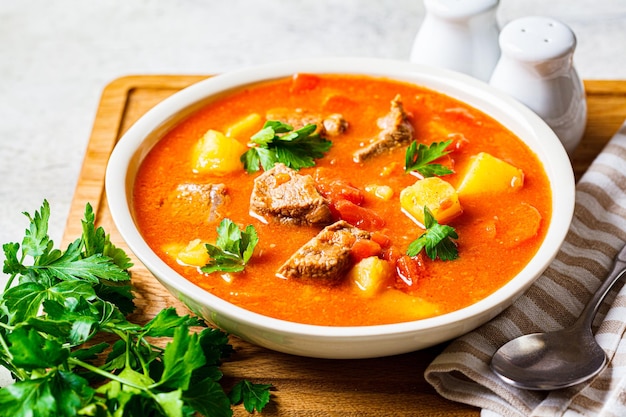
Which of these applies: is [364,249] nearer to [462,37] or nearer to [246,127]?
[246,127]

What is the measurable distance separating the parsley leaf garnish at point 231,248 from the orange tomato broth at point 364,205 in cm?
5

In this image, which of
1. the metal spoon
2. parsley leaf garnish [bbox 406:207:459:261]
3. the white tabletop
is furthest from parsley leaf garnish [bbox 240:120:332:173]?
the white tabletop

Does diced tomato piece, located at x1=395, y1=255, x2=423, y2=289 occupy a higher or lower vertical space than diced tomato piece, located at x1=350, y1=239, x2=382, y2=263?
lower

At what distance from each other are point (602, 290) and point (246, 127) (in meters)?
2.03

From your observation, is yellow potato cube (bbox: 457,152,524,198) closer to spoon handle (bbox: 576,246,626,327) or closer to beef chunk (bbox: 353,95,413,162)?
beef chunk (bbox: 353,95,413,162)

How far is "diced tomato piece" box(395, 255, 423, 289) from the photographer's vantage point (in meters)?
3.82

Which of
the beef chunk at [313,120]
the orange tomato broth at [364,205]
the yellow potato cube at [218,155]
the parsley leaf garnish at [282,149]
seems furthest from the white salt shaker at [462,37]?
the yellow potato cube at [218,155]

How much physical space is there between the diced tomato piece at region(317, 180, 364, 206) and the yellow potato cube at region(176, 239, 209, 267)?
678 mm

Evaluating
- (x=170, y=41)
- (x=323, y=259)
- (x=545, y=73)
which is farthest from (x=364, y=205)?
(x=170, y=41)

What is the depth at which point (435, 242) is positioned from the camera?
3.87m

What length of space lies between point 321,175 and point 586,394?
1669 mm

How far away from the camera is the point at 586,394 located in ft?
11.7

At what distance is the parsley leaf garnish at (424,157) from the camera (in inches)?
172

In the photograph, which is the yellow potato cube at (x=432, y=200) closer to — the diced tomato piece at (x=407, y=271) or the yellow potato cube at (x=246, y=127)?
the diced tomato piece at (x=407, y=271)
